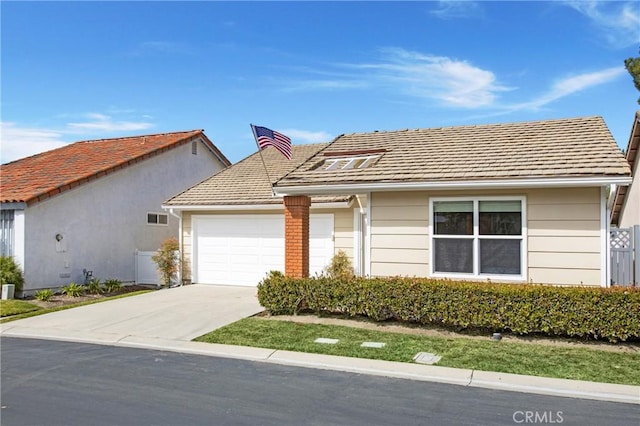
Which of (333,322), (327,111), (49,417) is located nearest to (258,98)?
(327,111)

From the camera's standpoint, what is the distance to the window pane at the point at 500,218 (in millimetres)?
10367

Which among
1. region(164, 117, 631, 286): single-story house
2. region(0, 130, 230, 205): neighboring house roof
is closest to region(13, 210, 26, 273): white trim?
region(0, 130, 230, 205): neighboring house roof

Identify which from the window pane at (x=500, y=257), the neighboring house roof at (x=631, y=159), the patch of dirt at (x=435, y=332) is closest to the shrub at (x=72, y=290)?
the patch of dirt at (x=435, y=332)

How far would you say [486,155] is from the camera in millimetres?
11445

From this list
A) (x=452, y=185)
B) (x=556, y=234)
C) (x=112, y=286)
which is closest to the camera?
(x=556, y=234)

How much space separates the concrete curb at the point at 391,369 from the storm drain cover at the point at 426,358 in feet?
0.69

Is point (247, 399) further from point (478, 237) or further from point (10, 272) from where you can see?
point (10, 272)

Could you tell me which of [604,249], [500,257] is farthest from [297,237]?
[604,249]

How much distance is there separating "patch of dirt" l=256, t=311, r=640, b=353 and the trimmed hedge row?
0.13 meters

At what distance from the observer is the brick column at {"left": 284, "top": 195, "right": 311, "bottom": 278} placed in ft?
39.3

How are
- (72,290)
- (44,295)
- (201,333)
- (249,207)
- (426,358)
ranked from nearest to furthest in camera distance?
(426,358), (201,333), (44,295), (72,290), (249,207)

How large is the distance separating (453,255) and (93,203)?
1237cm

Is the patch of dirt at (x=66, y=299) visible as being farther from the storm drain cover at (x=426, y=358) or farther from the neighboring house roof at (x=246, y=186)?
the storm drain cover at (x=426, y=358)

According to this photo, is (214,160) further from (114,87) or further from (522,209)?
(522,209)
